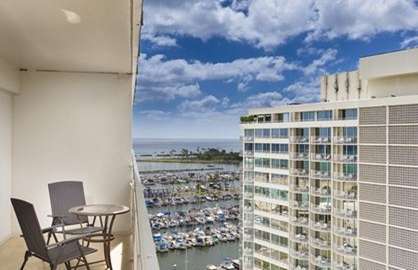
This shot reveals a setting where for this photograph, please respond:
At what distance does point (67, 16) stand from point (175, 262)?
256cm

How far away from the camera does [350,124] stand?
6895 mm

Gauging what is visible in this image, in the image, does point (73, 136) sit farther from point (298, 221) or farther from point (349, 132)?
point (349, 132)

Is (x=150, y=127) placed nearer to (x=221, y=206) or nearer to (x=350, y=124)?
(x=221, y=206)

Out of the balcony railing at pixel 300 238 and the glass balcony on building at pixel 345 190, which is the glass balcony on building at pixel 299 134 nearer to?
the glass balcony on building at pixel 345 190

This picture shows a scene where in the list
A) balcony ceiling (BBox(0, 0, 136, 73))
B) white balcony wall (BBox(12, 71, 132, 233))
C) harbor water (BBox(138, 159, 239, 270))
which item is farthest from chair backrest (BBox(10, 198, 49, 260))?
white balcony wall (BBox(12, 71, 132, 233))

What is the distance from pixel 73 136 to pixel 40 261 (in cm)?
156

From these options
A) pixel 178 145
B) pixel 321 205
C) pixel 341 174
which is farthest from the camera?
pixel 321 205

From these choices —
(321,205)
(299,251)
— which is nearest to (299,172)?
(321,205)

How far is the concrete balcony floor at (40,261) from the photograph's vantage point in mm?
3287

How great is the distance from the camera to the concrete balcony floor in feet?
10.8

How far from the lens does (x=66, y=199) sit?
3.69 metres

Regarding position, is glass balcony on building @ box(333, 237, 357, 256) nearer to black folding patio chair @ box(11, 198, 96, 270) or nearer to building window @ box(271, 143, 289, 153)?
building window @ box(271, 143, 289, 153)

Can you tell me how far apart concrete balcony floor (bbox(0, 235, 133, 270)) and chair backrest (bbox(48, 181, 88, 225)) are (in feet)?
1.38

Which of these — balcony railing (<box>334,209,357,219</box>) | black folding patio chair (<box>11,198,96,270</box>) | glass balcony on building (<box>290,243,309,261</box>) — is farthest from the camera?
glass balcony on building (<box>290,243,309,261</box>)
